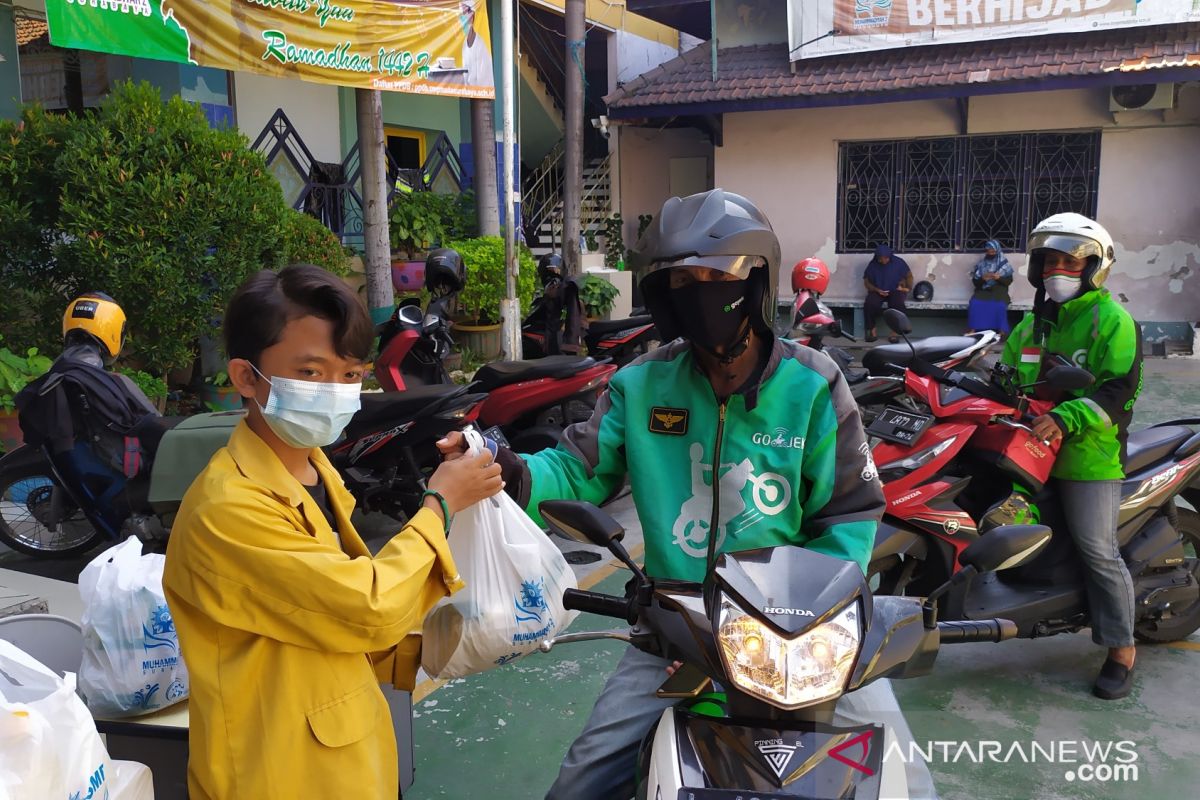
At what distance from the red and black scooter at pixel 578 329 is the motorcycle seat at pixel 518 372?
195 cm

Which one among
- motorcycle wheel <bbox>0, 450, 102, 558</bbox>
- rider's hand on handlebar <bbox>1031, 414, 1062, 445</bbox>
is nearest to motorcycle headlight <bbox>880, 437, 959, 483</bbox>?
rider's hand on handlebar <bbox>1031, 414, 1062, 445</bbox>

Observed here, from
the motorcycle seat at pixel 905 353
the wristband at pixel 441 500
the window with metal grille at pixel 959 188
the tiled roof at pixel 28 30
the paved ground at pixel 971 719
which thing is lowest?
the paved ground at pixel 971 719

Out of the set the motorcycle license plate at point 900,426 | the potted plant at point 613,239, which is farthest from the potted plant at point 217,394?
the potted plant at point 613,239

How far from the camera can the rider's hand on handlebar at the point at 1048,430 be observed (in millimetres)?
3455

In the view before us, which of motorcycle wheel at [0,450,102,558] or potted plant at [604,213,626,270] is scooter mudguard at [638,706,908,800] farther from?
potted plant at [604,213,626,270]

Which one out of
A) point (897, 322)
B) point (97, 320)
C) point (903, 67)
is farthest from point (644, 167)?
point (897, 322)

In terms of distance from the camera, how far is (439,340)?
5926 millimetres

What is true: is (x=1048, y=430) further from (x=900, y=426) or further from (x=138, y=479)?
(x=138, y=479)

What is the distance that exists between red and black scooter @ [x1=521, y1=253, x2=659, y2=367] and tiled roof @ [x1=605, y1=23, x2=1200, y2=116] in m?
5.99

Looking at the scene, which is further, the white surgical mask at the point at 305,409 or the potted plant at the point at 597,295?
the potted plant at the point at 597,295

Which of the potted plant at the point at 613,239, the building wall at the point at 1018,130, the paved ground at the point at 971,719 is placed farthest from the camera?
the potted plant at the point at 613,239

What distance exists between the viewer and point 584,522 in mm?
1821

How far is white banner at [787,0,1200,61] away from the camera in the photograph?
11.5m

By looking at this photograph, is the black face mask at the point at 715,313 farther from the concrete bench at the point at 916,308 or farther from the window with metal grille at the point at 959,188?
the window with metal grille at the point at 959,188
